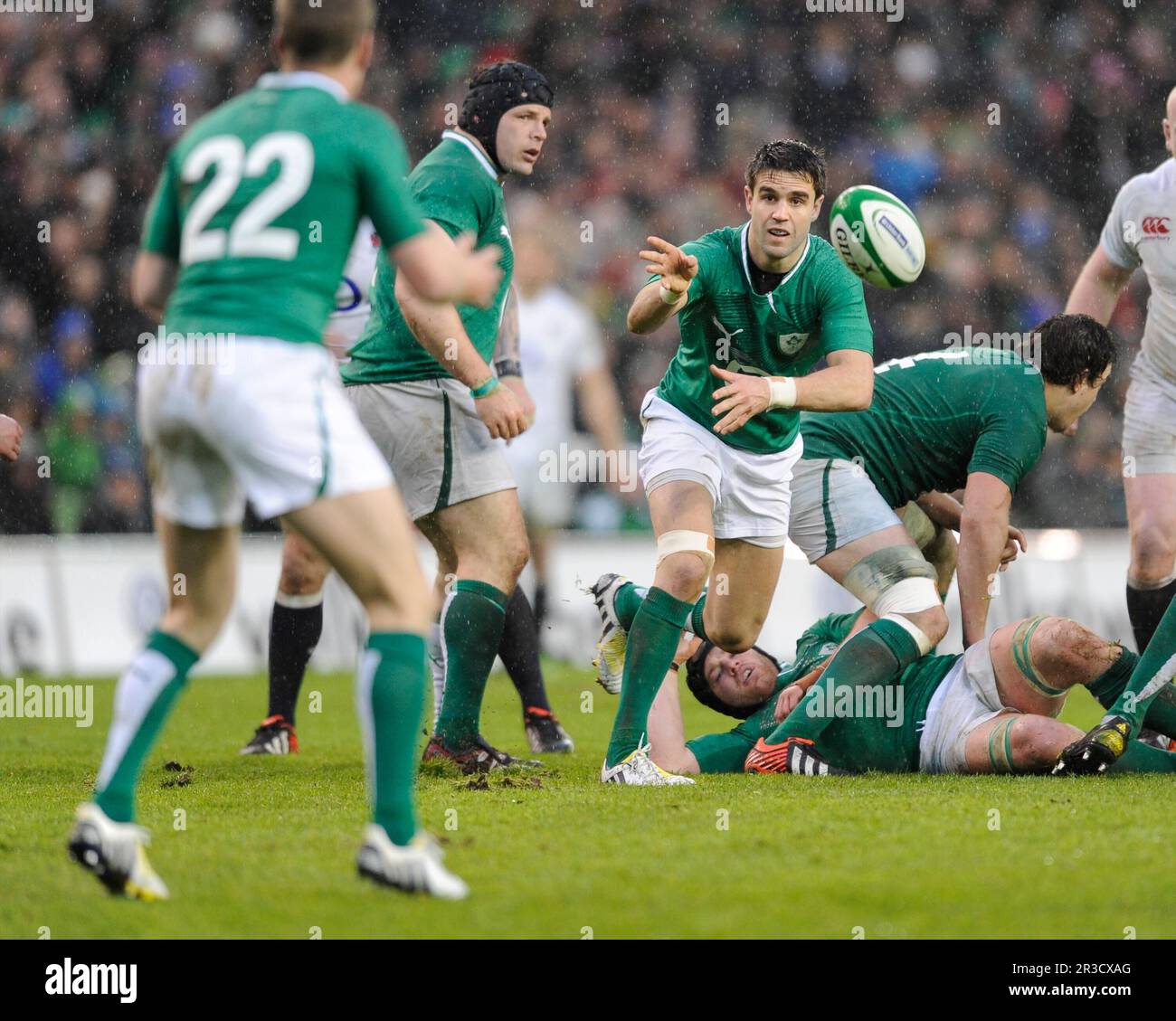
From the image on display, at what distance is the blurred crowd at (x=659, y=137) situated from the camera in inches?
518

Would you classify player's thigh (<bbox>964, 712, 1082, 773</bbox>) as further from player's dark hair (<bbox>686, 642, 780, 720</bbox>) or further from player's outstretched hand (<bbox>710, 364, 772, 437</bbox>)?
player's outstretched hand (<bbox>710, 364, 772, 437</bbox>)

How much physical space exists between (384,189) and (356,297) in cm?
371

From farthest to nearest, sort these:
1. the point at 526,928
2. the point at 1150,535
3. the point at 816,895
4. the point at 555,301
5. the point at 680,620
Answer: the point at 555,301 → the point at 1150,535 → the point at 680,620 → the point at 816,895 → the point at 526,928

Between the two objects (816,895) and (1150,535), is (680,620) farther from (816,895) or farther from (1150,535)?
(1150,535)

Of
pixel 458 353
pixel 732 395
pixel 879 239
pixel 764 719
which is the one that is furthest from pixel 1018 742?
pixel 458 353

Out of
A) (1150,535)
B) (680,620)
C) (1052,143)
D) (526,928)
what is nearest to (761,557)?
(680,620)

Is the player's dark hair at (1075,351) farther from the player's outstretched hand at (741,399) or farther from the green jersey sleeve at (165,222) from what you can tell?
the green jersey sleeve at (165,222)

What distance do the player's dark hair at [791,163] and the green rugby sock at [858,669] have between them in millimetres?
1520

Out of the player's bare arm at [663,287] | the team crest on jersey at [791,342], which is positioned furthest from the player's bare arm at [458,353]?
the team crest on jersey at [791,342]

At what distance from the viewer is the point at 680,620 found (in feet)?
17.3

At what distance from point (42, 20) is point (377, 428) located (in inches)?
406

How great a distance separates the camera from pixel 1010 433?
5.79 meters

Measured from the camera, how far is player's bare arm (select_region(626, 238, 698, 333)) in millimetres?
4910

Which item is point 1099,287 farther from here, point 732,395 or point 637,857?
point 637,857
